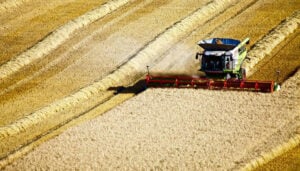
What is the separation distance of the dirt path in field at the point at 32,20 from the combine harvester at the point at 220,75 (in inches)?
484

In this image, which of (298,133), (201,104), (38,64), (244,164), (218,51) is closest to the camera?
(244,164)

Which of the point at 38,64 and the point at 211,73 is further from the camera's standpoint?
the point at 38,64

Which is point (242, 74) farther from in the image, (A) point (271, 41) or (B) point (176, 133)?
(B) point (176, 133)

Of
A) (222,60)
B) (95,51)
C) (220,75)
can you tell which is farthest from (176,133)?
(95,51)

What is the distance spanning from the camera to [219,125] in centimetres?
2939

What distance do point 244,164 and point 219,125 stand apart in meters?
4.08

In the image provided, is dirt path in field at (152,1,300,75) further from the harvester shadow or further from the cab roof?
the cab roof

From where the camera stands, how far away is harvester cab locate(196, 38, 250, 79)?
33938mm

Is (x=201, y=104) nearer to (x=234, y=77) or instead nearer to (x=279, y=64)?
(x=234, y=77)

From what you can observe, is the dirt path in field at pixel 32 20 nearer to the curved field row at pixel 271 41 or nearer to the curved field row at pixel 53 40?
the curved field row at pixel 53 40

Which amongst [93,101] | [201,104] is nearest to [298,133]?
[201,104]

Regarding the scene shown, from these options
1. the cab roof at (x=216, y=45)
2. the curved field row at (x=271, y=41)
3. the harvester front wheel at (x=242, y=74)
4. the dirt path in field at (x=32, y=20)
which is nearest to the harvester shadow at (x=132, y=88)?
the cab roof at (x=216, y=45)

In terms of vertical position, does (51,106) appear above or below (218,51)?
below

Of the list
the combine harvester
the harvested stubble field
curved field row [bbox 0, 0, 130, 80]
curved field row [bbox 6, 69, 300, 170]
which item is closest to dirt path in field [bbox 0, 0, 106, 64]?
curved field row [bbox 0, 0, 130, 80]
